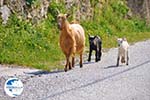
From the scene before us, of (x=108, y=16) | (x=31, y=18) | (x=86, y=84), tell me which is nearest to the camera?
(x=86, y=84)

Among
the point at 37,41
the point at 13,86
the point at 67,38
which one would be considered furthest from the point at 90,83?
the point at 37,41

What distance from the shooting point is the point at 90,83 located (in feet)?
38.9

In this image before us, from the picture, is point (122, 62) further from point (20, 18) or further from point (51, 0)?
point (51, 0)

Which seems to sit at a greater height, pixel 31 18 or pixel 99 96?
pixel 31 18

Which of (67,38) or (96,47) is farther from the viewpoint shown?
(96,47)

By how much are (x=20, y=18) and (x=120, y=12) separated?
524 inches

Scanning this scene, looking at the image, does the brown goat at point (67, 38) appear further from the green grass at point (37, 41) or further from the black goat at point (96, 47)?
the black goat at point (96, 47)

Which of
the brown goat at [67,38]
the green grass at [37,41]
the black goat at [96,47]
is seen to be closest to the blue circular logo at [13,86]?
the brown goat at [67,38]

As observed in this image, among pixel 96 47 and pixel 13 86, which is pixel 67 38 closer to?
pixel 96 47

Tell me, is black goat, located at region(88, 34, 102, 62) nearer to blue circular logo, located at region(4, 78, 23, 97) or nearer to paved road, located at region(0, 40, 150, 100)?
paved road, located at region(0, 40, 150, 100)

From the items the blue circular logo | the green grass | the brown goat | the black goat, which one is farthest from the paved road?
the blue circular logo

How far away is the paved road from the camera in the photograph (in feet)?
33.4

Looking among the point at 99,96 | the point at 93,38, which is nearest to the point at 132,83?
the point at 99,96

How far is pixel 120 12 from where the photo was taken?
30781 mm
